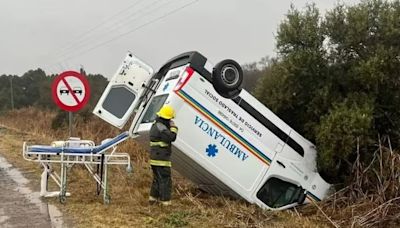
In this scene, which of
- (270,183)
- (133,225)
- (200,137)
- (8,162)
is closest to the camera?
(133,225)

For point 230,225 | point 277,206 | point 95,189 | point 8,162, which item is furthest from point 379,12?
point 8,162

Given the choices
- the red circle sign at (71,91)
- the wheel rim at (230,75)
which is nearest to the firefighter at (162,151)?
the wheel rim at (230,75)

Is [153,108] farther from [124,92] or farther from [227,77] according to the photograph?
[227,77]

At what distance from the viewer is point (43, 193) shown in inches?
364

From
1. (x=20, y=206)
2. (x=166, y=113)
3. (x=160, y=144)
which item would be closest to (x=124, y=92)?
(x=166, y=113)

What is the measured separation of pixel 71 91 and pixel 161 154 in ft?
8.52

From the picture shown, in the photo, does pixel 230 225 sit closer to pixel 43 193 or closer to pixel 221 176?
pixel 221 176

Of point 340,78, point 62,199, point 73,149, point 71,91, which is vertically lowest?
point 62,199

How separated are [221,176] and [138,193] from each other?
5.44 feet

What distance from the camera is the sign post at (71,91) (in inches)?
399

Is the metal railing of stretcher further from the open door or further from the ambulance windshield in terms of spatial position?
the ambulance windshield

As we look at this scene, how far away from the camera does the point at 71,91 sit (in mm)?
10219

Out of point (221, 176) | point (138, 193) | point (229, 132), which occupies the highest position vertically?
point (229, 132)

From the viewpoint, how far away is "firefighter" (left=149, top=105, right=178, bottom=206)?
8383 mm
